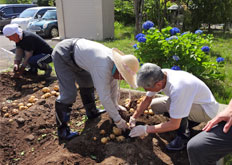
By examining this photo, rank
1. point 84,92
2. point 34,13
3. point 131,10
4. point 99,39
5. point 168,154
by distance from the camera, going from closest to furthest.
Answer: point 168,154 → point 84,92 → point 99,39 → point 34,13 → point 131,10

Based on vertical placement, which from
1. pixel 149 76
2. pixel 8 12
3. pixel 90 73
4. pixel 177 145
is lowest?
pixel 177 145

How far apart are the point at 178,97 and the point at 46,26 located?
10.8 m

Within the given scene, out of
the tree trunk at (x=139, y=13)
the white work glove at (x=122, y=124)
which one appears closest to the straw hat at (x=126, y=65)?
the white work glove at (x=122, y=124)

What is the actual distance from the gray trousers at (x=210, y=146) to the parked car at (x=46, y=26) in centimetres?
1067

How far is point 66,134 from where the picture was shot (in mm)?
2691

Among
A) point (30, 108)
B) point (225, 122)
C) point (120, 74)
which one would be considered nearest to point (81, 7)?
point (30, 108)

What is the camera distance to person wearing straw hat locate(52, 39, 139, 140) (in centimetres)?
223

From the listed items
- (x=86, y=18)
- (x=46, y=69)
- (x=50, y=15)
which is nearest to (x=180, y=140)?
(x=46, y=69)

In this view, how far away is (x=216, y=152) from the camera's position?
156cm

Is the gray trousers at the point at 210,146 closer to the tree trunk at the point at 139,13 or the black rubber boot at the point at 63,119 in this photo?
the black rubber boot at the point at 63,119

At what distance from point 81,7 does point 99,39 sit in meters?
1.83

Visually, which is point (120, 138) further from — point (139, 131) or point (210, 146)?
point (210, 146)

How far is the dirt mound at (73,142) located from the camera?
7.58 feet

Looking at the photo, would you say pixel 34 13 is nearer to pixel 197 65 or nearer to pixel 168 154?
pixel 197 65
